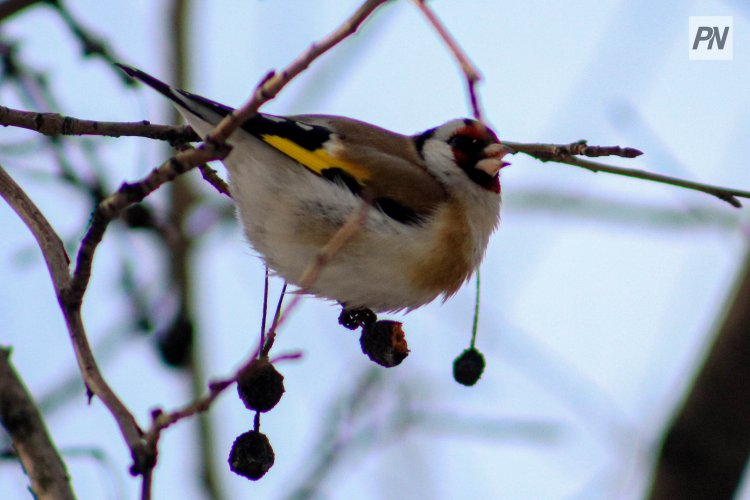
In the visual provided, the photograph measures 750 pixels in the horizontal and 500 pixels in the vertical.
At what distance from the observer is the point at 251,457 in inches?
100.0

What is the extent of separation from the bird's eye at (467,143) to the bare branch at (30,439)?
2199 millimetres

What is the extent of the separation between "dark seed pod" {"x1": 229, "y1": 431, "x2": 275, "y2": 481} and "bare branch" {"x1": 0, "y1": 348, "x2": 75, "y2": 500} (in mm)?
510

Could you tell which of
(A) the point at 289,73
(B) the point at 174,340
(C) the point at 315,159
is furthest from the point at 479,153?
(A) the point at 289,73

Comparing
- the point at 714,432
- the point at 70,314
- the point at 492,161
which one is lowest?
the point at 70,314

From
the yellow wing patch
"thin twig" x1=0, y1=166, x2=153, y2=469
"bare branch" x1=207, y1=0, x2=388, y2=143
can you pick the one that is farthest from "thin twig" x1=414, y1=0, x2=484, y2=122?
the yellow wing patch

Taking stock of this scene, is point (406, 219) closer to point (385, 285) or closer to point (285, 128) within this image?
point (385, 285)

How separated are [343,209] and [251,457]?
98 centimetres

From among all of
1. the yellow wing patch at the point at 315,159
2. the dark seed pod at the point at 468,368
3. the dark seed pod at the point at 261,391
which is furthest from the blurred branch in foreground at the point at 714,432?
the dark seed pod at the point at 261,391

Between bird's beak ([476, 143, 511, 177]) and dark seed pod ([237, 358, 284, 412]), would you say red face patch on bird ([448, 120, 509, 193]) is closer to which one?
bird's beak ([476, 143, 511, 177])

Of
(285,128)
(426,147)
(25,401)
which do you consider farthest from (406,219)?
(25,401)

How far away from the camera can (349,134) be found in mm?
3596

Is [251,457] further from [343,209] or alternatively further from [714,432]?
[714,432]

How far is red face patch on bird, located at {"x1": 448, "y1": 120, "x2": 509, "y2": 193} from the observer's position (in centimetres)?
390

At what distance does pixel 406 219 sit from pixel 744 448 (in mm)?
1815
